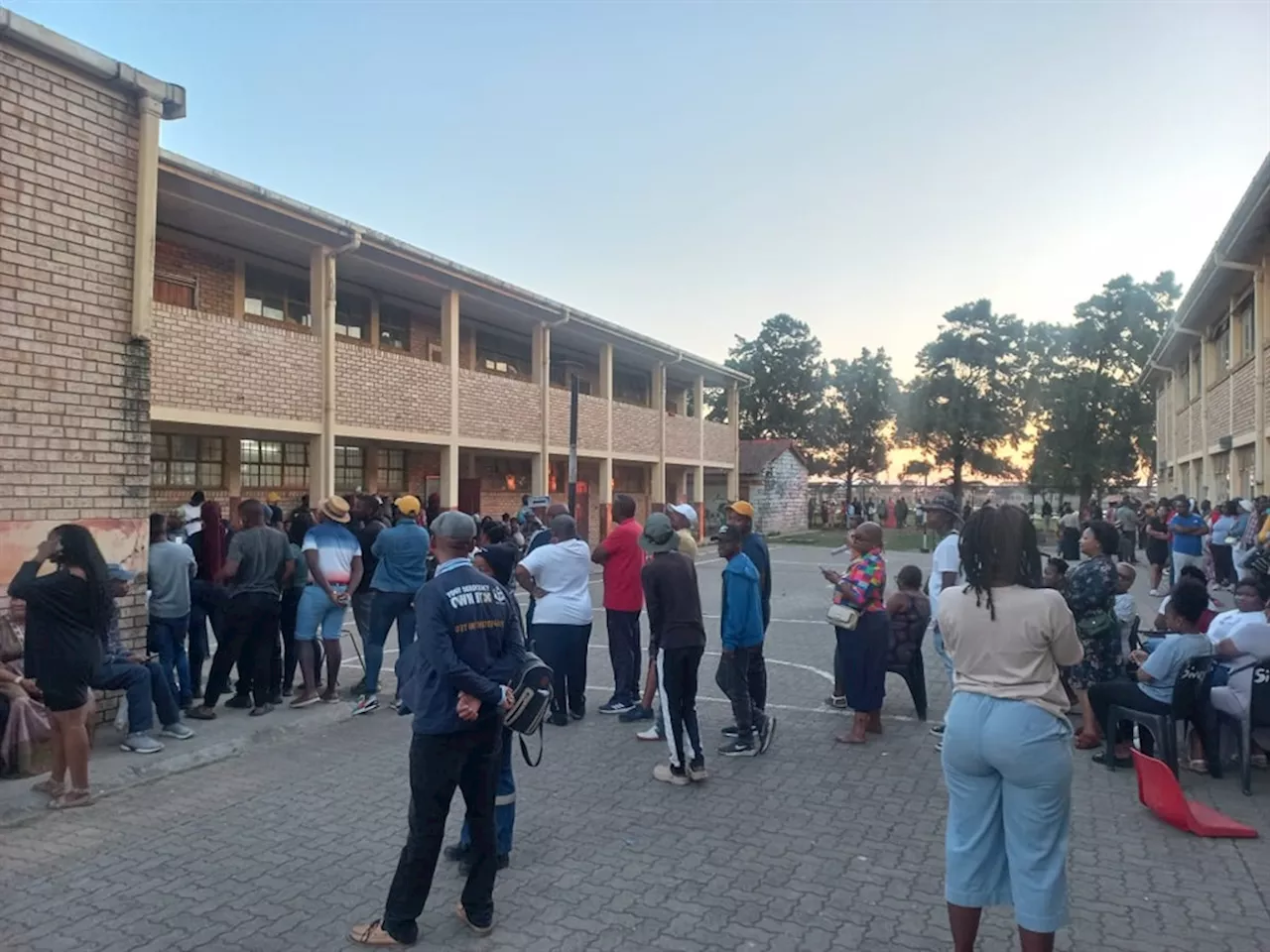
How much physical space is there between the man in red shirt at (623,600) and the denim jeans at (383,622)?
1698 mm

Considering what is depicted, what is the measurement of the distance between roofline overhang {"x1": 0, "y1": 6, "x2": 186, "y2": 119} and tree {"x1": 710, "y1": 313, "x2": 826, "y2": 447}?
48.9m

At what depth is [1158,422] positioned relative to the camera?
33812mm

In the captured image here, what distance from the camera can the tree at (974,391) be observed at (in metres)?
44.9

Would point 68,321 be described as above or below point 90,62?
below

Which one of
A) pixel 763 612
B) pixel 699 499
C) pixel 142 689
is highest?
pixel 699 499

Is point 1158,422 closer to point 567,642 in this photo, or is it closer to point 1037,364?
point 1037,364

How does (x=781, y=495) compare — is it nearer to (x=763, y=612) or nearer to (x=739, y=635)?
(x=763, y=612)

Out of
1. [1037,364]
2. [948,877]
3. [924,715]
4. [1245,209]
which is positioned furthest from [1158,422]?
[948,877]

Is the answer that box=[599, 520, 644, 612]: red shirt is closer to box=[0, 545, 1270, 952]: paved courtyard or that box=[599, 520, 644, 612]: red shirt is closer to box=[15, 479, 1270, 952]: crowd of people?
box=[15, 479, 1270, 952]: crowd of people

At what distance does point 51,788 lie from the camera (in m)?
5.41

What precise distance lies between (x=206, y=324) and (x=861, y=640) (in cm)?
1056

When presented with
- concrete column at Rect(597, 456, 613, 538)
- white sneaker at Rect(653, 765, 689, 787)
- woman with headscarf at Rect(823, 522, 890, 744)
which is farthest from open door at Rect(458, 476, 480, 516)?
white sneaker at Rect(653, 765, 689, 787)

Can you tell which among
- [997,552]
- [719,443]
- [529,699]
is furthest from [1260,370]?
[719,443]

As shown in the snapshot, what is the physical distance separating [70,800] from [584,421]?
18.0 m
